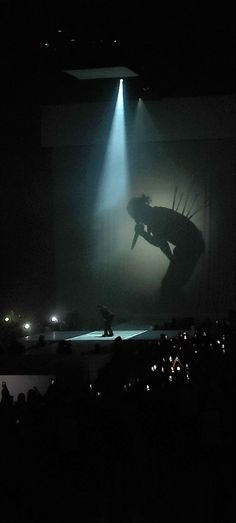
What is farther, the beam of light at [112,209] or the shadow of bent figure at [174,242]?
the beam of light at [112,209]

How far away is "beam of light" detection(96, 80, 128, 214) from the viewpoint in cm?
2258

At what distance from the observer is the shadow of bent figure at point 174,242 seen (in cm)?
Answer: 2238

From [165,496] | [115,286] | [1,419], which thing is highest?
[115,286]

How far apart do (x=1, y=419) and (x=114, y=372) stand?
7.34 ft

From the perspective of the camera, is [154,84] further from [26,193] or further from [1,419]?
[1,419]

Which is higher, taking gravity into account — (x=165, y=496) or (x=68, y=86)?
(x=68, y=86)

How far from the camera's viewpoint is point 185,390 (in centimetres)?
635

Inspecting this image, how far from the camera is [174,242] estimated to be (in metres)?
22.5

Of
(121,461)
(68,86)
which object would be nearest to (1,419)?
(121,461)

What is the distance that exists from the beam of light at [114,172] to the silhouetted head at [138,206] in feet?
0.96

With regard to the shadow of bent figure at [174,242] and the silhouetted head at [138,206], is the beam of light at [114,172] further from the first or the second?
the shadow of bent figure at [174,242]

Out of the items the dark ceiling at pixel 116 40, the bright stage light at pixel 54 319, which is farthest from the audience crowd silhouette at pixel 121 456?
the bright stage light at pixel 54 319

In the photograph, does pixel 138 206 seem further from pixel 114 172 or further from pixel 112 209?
pixel 114 172

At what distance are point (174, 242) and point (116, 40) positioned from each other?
32.1 feet
